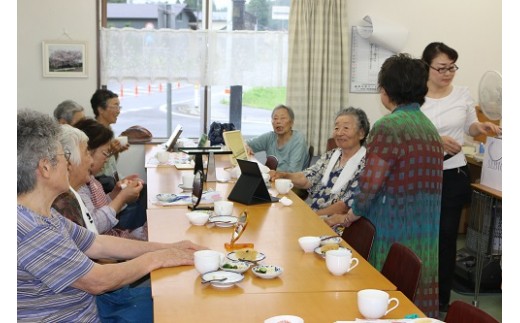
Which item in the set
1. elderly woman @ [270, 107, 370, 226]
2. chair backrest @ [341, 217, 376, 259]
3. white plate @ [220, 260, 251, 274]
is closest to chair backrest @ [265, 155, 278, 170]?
elderly woman @ [270, 107, 370, 226]

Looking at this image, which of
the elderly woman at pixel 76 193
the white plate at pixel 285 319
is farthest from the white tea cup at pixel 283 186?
the white plate at pixel 285 319

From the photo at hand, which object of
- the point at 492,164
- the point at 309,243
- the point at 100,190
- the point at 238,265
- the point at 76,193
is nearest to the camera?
the point at 238,265

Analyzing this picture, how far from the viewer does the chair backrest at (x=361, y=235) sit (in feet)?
9.72

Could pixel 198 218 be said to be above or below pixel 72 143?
below

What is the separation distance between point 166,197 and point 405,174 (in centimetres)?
137

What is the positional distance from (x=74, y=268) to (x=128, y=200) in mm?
1562

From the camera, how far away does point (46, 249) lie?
205 centimetres

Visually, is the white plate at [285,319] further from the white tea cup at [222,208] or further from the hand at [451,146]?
the hand at [451,146]

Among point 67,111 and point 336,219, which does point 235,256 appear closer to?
point 336,219

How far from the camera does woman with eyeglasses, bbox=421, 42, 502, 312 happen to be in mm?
4078

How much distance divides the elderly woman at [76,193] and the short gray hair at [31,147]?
0.39m

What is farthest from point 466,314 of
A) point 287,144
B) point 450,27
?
point 450,27

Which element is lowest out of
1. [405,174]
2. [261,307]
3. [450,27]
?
[261,307]
